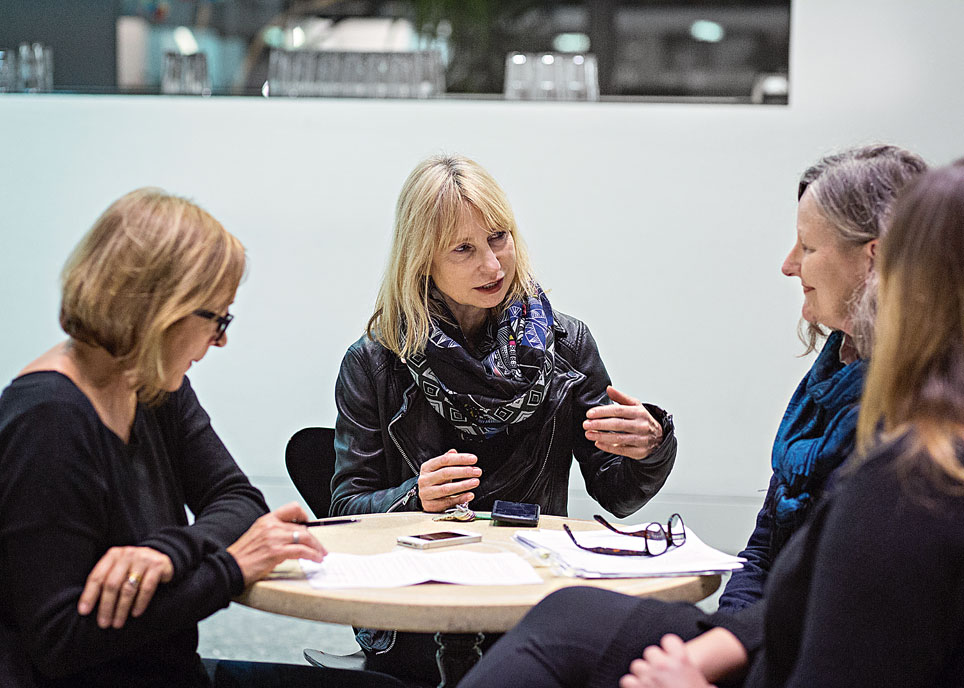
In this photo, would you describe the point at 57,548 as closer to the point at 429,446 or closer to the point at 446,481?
the point at 446,481

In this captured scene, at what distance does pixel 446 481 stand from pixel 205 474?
0.49 metres

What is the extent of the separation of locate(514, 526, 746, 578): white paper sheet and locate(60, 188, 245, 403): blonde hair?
0.72 meters

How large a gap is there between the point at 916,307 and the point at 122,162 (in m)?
3.99

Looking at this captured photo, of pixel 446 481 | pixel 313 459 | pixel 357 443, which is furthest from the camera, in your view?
pixel 313 459

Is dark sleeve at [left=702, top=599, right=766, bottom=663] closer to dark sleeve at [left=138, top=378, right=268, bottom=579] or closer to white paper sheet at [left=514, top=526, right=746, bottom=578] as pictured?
white paper sheet at [left=514, top=526, right=746, bottom=578]

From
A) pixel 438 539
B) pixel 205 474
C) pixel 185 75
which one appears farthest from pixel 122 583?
pixel 185 75

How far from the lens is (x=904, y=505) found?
3.51 feet

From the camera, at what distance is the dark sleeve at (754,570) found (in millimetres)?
1904

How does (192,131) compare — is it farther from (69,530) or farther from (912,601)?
(912,601)

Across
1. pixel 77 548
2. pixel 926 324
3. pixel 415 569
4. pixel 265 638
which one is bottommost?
pixel 265 638

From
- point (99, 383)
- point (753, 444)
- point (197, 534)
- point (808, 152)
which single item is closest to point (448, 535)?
point (197, 534)

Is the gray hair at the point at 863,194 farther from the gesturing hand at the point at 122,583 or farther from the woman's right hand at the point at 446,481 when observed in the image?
the gesturing hand at the point at 122,583

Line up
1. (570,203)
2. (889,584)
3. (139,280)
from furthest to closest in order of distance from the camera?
(570,203) < (139,280) < (889,584)

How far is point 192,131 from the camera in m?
4.44
